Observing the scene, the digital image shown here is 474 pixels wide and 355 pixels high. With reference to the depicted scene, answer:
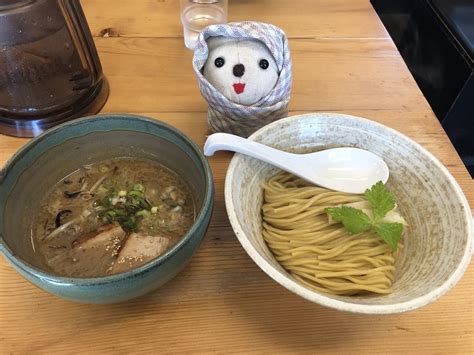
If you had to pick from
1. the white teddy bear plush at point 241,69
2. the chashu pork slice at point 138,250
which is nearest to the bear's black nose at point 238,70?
the white teddy bear plush at point 241,69

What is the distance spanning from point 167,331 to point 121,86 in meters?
0.66

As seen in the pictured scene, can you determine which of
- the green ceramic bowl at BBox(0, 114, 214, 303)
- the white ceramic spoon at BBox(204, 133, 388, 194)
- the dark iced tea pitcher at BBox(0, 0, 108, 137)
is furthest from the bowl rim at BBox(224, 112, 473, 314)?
the dark iced tea pitcher at BBox(0, 0, 108, 137)

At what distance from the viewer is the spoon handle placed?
29.5 inches

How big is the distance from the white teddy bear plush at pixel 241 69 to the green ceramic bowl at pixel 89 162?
17 centimetres

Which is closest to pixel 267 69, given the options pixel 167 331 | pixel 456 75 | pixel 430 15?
pixel 167 331

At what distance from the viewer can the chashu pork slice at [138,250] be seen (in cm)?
67

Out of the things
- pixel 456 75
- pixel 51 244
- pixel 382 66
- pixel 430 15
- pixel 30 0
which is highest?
pixel 30 0

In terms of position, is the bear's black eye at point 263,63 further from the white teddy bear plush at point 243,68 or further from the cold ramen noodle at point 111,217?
the cold ramen noodle at point 111,217

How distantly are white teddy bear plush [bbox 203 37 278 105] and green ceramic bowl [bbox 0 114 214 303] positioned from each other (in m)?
0.17

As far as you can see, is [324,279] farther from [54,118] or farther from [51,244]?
[54,118]

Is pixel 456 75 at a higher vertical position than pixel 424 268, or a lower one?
lower

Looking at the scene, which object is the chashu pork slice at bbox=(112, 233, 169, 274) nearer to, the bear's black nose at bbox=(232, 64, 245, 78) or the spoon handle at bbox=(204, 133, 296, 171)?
the spoon handle at bbox=(204, 133, 296, 171)

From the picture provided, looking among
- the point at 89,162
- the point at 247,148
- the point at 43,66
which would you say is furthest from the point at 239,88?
the point at 43,66

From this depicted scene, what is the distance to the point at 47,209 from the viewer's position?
77 cm
